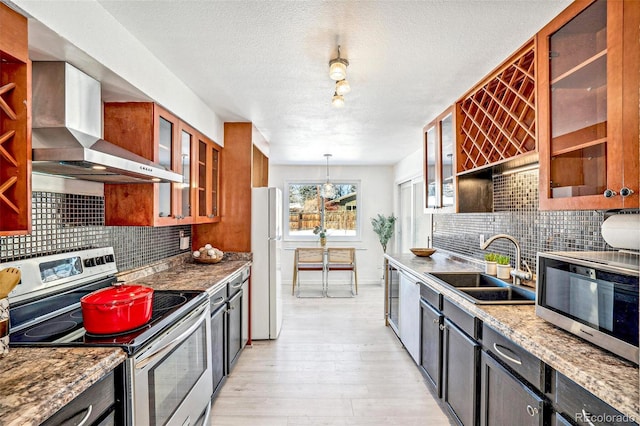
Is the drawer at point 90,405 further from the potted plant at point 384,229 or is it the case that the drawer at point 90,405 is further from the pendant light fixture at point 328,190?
the potted plant at point 384,229

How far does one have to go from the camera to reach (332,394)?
2451mm

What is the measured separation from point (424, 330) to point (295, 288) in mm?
3678

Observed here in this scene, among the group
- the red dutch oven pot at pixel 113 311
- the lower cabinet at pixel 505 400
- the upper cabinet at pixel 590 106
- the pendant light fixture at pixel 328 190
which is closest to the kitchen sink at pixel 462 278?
the lower cabinet at pixel 505 400

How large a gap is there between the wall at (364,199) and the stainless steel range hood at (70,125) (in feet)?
15.1

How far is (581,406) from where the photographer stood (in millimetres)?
1019

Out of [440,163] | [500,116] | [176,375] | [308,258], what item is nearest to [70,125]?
[176,375]

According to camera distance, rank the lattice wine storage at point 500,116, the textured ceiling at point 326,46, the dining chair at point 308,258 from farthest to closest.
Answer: the dining chair at point 308,258 → the lattice wine storage at point 500,116 → the textured ceiling at point 326,46

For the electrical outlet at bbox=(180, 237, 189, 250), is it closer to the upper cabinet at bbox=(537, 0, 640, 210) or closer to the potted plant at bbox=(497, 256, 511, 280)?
the potted plant at bbox=(497, 256, 511, 280)

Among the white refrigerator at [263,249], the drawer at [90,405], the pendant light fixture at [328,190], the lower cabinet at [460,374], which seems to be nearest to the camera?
Result: the drawer at [90,405]

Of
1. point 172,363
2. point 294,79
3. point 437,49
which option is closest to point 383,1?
point 437,49

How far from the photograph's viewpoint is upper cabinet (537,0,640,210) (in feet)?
3.78

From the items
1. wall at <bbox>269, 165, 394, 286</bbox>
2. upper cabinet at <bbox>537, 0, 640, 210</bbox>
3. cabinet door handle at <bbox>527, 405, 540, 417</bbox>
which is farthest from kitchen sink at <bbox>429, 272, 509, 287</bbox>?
wall at <bbox>269, 165, 394, 286</bbox>

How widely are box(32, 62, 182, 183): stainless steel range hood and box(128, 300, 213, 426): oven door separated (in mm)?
820

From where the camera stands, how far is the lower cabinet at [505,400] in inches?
48.7
